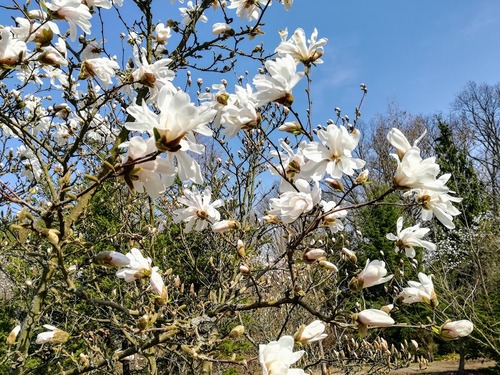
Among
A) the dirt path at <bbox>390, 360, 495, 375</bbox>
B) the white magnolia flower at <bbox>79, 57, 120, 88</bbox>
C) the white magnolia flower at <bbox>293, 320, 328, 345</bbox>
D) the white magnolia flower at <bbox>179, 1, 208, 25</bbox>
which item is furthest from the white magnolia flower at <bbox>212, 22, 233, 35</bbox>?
the dirt path at <bbox>390, 360, 495, 375</bbox>

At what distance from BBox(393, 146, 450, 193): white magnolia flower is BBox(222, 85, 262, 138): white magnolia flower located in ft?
1.81

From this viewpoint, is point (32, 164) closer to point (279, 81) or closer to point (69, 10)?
point (69, 10)

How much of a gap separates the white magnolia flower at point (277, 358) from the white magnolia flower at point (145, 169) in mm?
548

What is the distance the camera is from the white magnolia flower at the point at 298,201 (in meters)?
1.48

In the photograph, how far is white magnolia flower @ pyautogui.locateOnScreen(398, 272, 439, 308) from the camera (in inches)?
60.6

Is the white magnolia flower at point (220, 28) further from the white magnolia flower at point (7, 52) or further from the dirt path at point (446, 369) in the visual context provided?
the dirt path at point (446, 369)

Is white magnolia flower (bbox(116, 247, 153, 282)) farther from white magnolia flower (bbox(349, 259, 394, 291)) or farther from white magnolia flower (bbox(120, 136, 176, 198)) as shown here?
white magnolia flower (bbox(349, 259, 394, 291))

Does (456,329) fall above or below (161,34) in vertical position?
below

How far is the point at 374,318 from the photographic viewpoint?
1344 millimetres

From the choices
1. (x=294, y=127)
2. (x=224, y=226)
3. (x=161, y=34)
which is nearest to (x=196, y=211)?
(x=224, y=226)

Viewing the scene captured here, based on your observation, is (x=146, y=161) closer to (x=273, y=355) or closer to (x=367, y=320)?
(x=273, y=355)

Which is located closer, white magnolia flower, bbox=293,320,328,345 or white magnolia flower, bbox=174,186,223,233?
white magnolia flower, bbox=293,320,328,345

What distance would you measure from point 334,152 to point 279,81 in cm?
33

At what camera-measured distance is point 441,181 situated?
1347 mm
